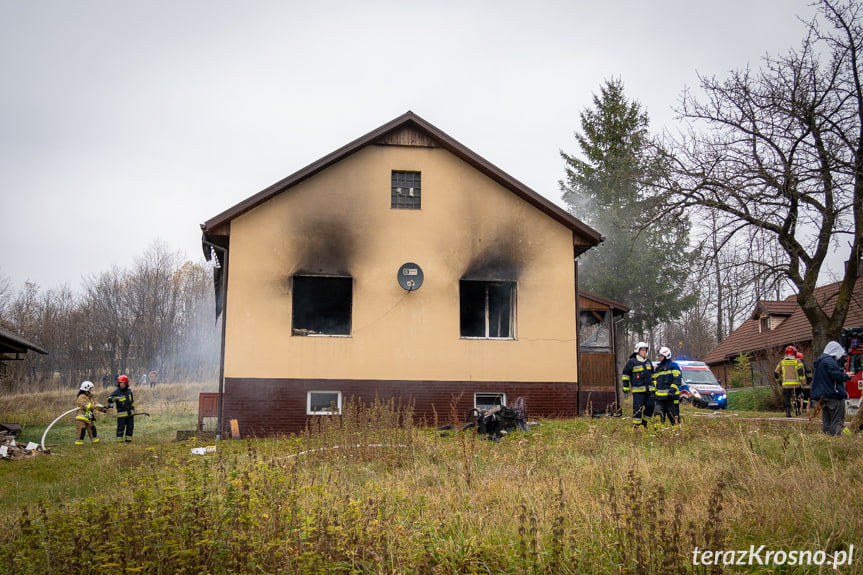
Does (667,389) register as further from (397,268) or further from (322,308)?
(322,308)

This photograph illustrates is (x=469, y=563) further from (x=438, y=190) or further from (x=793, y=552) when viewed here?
(x=438, y=190)

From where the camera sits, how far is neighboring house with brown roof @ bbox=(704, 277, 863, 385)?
31.9 metres

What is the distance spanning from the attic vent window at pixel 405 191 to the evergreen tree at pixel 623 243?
18.6 meters

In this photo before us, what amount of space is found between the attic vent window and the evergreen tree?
18.6 metres

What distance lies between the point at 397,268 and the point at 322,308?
5.52 m

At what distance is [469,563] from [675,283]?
3270 cm

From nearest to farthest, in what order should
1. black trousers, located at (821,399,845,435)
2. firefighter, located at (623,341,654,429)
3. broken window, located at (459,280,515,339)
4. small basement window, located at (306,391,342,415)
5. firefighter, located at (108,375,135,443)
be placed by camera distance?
black trousers, located at (821,399,845,435) < firefighter, located at (623,341,654,429) < small basement window, located at (306,391,342,415) < broken window, located at (459,280,515,339) < firefighter, located at (108,375,135,443)

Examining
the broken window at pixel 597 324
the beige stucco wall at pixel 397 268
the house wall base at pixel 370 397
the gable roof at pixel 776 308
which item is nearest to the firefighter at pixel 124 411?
the house wall base at pixel 370 397

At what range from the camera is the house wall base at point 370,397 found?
1525 centimetres

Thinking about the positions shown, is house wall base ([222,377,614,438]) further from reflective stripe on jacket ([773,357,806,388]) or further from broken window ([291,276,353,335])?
reflective stripe on jacket ([773,357,806,388])

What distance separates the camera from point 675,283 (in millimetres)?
35000

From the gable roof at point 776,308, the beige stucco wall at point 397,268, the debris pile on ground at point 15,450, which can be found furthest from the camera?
the gable roof at point 776,308

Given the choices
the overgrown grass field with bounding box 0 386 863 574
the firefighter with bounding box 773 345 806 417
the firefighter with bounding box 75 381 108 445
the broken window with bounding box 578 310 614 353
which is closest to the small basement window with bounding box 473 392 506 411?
the broken window with bounding box 578 310 614 353

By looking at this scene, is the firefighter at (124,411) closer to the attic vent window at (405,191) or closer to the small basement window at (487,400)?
the attic vent window at (405,191)
